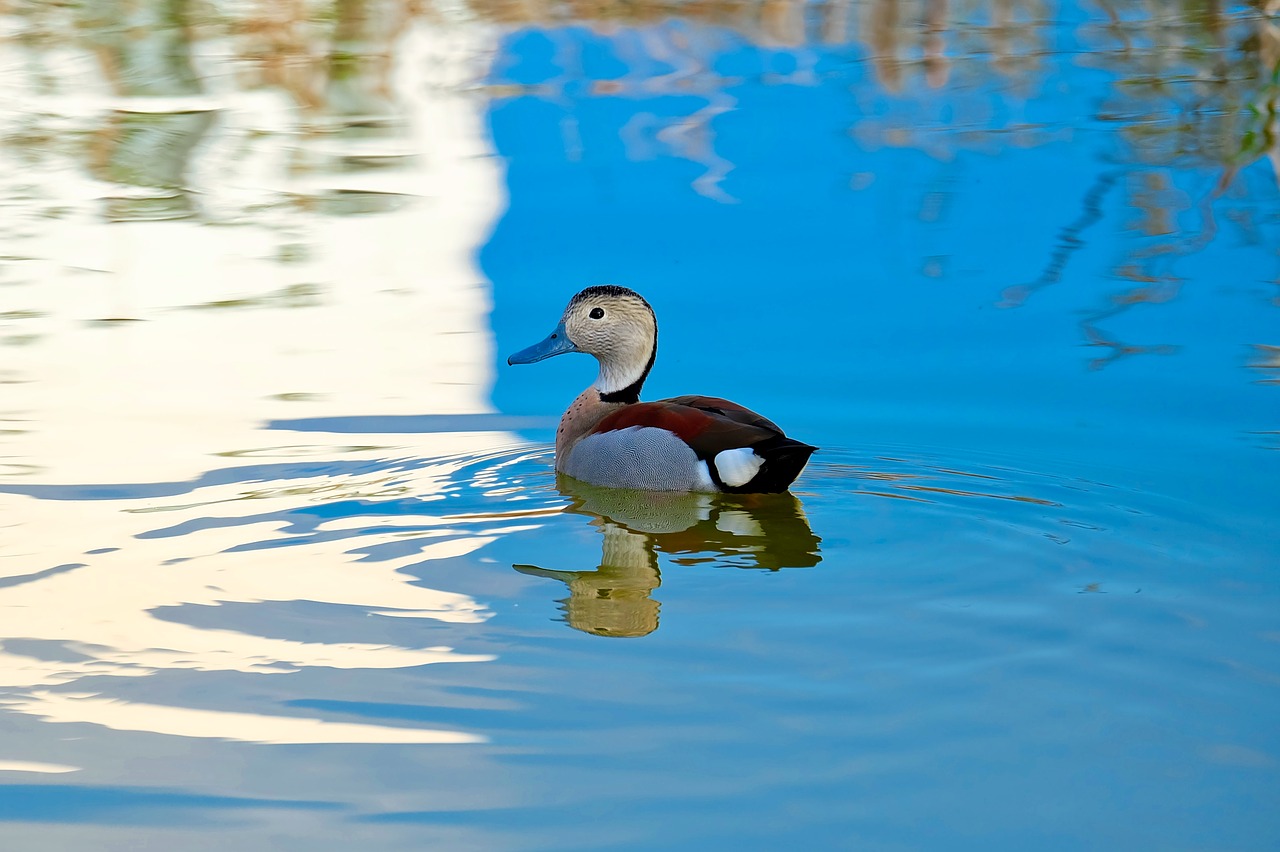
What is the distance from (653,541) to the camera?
6.14 metres

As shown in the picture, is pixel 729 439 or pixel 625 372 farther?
pixel 625 372

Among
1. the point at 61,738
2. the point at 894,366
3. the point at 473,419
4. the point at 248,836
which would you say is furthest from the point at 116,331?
the point at 248,836

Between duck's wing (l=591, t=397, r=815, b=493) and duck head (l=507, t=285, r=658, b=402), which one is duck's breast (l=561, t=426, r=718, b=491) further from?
duck head (l=507, t=285, r=658, b=402)

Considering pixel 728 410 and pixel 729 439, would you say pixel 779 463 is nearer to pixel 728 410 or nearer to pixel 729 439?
pixel 729 439

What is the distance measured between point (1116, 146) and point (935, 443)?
5503 mm

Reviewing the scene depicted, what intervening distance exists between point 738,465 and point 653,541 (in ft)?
1.93

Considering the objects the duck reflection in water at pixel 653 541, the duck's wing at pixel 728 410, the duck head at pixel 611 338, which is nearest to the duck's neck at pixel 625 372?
the duck head at pixel 611 338

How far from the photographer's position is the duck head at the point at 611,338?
24.6ft

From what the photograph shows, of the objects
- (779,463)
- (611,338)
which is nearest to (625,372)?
(611,338)

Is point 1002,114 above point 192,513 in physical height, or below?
above

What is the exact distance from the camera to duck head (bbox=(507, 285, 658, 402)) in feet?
24.6

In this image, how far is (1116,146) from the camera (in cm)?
1187

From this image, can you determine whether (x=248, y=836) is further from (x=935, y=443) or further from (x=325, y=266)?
(x=325, y=266)

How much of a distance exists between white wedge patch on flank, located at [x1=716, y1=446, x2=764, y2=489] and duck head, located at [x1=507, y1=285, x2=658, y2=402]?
112cm
